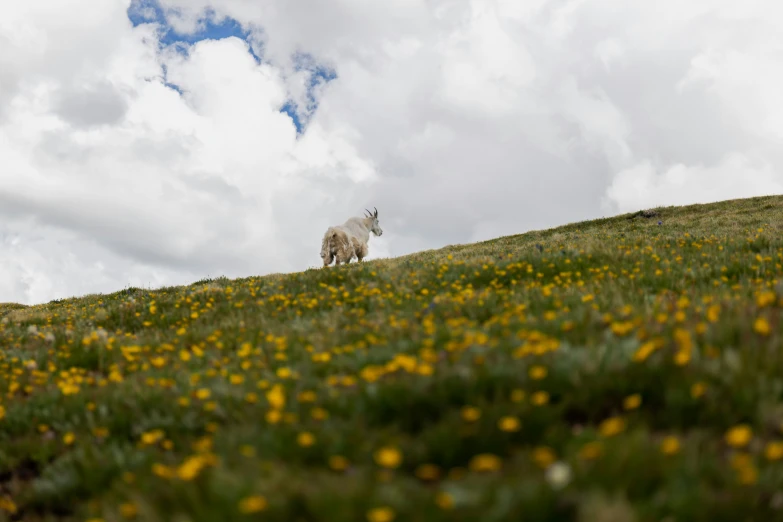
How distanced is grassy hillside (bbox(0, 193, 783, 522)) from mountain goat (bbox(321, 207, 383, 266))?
67.5 feet

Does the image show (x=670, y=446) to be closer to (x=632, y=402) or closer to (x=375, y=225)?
(x=632, y=402)

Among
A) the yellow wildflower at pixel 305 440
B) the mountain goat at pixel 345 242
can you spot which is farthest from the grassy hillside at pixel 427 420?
the mountain goat at pixel 345 242

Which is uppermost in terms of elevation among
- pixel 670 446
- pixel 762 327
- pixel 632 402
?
pixel 762 327

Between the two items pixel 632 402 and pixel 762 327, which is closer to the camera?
pixel 632 402

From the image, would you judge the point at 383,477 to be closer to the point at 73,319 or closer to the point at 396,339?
the point at 396,339

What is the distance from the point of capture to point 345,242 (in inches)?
1110

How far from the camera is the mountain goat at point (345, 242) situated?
28016 millimetres

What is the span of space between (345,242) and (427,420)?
24.9 metres

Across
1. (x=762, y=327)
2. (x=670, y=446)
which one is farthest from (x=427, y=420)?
(x=762, y=327)

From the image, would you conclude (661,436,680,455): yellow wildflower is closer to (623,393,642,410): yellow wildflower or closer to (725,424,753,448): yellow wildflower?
(725,424,753,448): yellow wildflower

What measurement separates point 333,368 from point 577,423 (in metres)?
2.05

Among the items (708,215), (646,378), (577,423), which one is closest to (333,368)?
(577,423)

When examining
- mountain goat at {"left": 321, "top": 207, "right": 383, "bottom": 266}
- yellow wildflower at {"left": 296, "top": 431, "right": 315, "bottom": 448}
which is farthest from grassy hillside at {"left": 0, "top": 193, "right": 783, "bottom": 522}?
mountain goat at {"left": 321, "top": 207, "right": 383, "bottom": 266}

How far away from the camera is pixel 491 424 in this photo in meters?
3.17
